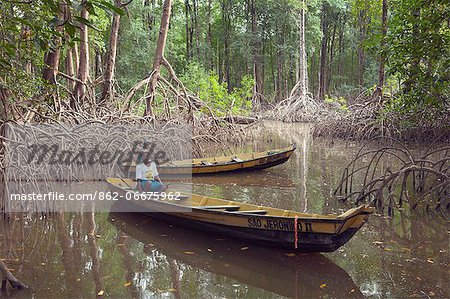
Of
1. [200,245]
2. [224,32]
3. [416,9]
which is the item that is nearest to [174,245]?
[200,245]

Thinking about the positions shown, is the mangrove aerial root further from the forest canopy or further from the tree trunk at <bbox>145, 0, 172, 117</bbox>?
the tree trunk at <bbox>145, 0, 172, 117</bbox>

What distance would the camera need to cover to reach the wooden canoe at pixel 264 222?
187 inches

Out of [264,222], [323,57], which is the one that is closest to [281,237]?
[264,222]

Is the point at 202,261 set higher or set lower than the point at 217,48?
lower

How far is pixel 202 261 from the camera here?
5.18 m

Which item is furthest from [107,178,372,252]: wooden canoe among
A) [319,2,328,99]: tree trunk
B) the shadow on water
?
[319,2,328,99]: tree trunk

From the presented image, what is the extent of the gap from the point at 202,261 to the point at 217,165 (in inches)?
192

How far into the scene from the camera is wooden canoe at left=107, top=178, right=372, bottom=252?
476 cm

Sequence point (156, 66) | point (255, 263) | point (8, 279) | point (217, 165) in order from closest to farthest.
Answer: point (8, 279)
point (255, 263)
point (217, 165)
point (156, 66)

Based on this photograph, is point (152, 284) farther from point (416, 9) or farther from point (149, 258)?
point (416, 9)

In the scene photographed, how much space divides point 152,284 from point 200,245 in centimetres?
118

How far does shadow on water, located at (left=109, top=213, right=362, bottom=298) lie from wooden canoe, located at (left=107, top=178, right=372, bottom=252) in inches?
5.4

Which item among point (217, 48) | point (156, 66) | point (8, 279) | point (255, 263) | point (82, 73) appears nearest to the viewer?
point (8, 279)

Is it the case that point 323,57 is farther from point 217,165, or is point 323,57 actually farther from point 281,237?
point 281,237
